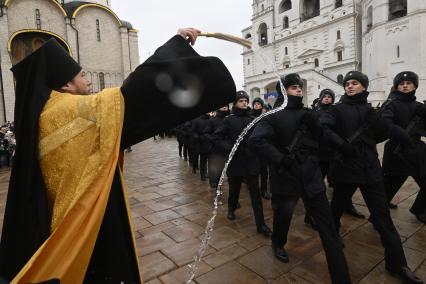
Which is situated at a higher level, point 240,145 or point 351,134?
point 351,134

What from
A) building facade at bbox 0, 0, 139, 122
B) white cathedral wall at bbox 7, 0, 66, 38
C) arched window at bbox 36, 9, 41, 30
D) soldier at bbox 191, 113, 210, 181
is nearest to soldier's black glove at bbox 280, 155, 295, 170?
soldier at bbox 191, 113, 210, 181

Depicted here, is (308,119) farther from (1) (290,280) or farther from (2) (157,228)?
(2) (157,228)

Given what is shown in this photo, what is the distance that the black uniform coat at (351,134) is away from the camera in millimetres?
3074

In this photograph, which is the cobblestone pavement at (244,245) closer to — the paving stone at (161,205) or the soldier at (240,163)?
the paving stone at (161,205)

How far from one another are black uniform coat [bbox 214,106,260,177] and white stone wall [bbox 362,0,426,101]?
→ 2770 cm

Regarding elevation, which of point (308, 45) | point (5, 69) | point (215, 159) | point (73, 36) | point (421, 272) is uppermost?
point (308, 45)

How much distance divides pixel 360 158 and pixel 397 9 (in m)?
34.2

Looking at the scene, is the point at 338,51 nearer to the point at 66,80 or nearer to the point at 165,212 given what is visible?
the point at 165,212

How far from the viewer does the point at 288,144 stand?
3.15 m

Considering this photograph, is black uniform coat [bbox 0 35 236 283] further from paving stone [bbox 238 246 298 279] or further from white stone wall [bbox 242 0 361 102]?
white stone wall [bbox 242 0 361 102]

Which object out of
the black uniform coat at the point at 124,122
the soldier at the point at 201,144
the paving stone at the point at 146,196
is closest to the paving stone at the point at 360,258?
the black uniform coat at the point at 124,122

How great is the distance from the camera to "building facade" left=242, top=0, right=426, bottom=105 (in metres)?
28.6

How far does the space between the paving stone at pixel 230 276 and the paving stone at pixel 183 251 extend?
1.27 ft

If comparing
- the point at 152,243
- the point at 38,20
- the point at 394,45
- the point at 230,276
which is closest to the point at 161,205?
the point at 152,243
